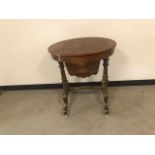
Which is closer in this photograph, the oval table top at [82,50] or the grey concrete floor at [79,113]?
the oval table top at [82,50]

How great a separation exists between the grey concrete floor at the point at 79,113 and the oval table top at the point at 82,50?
59 centimetres

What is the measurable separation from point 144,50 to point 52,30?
1034 mm

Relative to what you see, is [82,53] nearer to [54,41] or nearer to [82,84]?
[54,41]

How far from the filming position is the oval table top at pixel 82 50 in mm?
1725

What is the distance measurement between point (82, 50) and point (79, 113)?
2.15 feet

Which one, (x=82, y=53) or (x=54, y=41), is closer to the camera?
(x=82, y=53)

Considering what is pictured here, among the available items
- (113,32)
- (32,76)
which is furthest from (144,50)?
(32,76)

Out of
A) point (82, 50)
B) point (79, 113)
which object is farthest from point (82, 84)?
point (82, 50)

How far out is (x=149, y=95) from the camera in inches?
91.6

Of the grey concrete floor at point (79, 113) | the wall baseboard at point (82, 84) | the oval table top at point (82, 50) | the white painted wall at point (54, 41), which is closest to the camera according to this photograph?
the oval table top at point (82, 50)

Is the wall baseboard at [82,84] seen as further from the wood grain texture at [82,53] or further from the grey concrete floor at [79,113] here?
the wood grain texture at [82,53]

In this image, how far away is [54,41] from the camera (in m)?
2.43

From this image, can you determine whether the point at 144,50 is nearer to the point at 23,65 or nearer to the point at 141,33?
the point at 141,33

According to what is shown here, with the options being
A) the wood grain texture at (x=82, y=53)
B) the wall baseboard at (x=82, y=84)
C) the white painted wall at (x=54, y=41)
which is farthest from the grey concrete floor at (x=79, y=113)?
the wood grain texture at (x=82, y=53)
